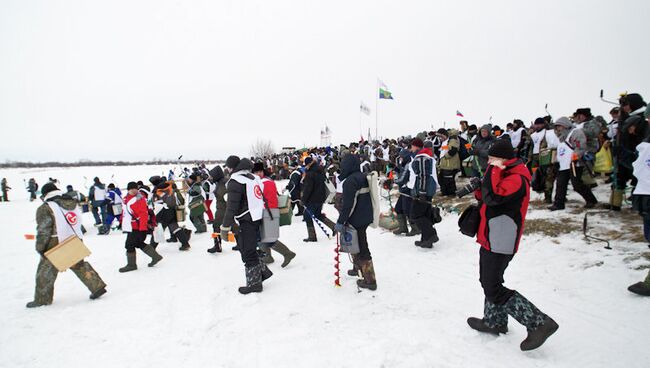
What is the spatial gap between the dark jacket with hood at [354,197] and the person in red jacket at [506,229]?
1.77m

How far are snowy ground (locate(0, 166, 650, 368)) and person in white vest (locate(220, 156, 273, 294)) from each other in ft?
1.05

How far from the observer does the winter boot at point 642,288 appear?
373 centimetres

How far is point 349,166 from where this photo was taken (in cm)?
473

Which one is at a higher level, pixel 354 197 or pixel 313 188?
pixel 354 197

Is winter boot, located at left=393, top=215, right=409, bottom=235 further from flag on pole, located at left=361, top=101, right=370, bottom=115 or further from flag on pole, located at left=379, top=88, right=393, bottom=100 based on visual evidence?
flag on pole, located at left=361, top=101, right=370, bottom=115

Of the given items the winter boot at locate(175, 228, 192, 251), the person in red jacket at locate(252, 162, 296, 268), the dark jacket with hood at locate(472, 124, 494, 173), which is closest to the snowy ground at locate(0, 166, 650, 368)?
the person in red jacket at locate(252, 162, 296, 268)

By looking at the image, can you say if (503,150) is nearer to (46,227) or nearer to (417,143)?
(417,143)

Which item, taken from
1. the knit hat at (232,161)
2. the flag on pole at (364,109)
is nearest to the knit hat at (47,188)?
the knit hat at (232,161)

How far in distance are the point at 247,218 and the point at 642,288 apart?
207 inches

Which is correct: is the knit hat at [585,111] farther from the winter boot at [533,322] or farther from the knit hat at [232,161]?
the knit hat at [232,161]

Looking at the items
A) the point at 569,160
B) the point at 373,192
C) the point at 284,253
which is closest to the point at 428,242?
the point at 373,192

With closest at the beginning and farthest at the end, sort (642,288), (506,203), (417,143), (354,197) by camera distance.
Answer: (506,203) < (642,288) < (354,197) < (417,143)

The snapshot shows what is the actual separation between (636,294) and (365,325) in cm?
329

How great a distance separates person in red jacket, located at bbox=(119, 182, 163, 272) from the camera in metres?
6.84
